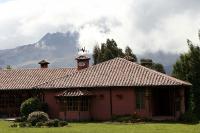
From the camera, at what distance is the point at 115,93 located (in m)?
46.0

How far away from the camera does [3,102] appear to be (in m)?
53.8

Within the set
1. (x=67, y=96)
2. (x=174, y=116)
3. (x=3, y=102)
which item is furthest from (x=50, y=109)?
(x=174, y=116)

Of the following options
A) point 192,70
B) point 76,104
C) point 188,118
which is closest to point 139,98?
point 188,118

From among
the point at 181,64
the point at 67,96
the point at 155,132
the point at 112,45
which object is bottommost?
the point at 155,132

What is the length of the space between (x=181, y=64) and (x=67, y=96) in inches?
621

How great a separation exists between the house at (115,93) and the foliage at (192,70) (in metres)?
3.09

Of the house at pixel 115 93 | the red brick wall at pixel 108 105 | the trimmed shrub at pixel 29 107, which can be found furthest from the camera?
the trimmed shrub at pixel 29 107

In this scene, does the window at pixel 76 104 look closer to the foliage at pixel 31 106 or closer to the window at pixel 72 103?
the window at pixel 72 103

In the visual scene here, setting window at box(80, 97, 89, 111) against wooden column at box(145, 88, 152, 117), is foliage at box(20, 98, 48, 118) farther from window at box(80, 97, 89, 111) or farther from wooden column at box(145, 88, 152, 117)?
wooden column at box(145, 88, 152, 117)

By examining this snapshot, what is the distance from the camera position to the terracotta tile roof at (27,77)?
53.8 meters

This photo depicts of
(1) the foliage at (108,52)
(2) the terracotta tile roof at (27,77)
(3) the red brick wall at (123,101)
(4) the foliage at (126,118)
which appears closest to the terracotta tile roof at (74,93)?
(3) the red brick wall at (123,101)

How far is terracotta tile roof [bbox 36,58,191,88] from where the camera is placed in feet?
148

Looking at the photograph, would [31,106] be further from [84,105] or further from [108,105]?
[108,105]

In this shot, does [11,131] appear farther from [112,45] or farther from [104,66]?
[112,45]
